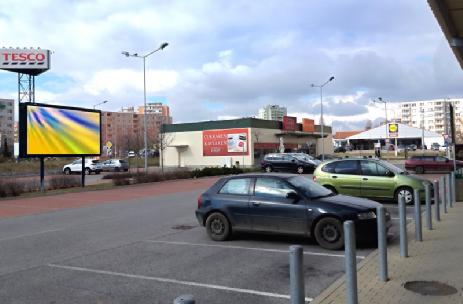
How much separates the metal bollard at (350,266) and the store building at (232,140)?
1901 inches

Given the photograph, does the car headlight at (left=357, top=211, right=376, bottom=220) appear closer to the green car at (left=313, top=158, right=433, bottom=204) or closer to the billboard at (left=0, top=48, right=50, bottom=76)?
the green car at (left=313, top=158, right=433, bottom=204)

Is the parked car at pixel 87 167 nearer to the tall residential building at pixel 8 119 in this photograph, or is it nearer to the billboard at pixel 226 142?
the billboard at pixel 226 142

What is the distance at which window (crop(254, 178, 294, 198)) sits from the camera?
30.5 ft

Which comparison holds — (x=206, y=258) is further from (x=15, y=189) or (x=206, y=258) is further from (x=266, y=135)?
(x=266, y=135)

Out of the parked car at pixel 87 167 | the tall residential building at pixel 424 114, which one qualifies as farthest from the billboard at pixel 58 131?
the tall residential building at pixel 424 114

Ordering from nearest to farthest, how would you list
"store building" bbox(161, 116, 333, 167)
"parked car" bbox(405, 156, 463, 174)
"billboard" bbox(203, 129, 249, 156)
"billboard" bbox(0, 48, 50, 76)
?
"parked car" bbox(405, 156, 463, 174) → "billboard" bbox(203, 129, 249, 156) → "store building" bbox(161, 116, 333, 167) → "billboard" bbox(0, 48, 50, 76)

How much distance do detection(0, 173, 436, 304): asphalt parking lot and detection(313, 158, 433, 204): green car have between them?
2.32 m

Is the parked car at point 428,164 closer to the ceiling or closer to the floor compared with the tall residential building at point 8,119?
closer to the floor

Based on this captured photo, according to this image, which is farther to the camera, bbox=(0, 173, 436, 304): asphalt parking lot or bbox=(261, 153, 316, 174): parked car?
bbox=(261, 153, 316, 174): parked car

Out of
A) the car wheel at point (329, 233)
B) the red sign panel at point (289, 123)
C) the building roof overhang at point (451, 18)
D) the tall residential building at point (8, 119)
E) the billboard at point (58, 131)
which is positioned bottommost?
the car wheel at point (329, 233)

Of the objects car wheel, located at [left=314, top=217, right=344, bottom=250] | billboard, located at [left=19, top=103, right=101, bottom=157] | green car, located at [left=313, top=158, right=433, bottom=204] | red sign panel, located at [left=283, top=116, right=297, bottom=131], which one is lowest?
car wheel, located at [left=314, top=217, right=344, bottom=250]

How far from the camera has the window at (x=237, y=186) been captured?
9786 mm

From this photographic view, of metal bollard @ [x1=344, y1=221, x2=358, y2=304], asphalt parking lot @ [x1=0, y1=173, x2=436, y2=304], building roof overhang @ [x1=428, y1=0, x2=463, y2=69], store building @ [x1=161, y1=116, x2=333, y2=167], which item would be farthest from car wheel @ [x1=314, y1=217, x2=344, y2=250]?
store building @ [x1=161, y1=116, x2=333, y2=167]

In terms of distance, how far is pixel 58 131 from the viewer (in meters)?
26.0
